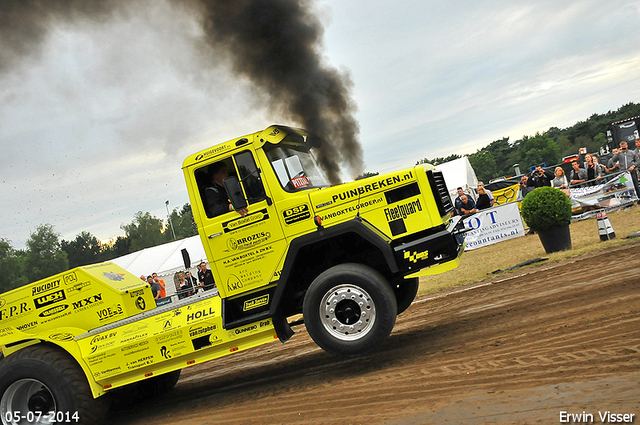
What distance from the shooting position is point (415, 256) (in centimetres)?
577

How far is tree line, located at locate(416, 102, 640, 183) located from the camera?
3939 inches

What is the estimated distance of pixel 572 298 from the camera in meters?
6.66

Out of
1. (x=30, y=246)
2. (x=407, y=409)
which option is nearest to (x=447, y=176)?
(x=407, y=409)

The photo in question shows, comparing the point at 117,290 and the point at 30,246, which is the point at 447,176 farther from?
the point at 30,246

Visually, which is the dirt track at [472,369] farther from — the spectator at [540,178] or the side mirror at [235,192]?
the spectator at [540,178]

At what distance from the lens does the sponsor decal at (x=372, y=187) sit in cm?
587

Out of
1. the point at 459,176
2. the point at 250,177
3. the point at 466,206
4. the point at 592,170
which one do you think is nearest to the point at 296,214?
the point at 250,177

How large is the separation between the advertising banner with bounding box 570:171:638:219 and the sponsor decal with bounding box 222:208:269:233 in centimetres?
1383

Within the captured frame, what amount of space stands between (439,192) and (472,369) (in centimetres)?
211

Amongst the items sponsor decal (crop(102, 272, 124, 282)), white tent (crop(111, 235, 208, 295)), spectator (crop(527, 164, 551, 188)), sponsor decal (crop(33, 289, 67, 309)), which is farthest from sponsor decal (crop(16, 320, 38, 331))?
white tent (crop(111, 235, 208, 295))

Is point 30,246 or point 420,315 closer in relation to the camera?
point 420,315

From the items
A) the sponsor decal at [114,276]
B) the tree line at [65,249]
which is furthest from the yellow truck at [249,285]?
the tree line at [65,249]

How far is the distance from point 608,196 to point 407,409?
49.5 feet

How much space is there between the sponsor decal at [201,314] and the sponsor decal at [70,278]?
5.72 ft
